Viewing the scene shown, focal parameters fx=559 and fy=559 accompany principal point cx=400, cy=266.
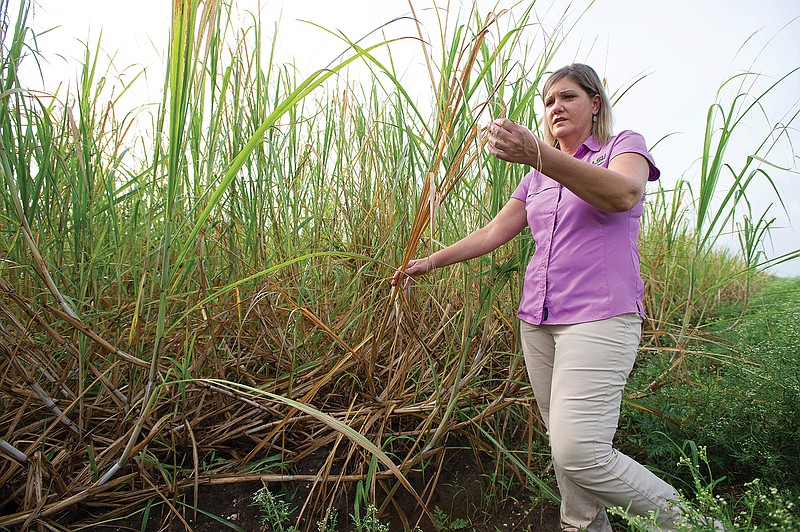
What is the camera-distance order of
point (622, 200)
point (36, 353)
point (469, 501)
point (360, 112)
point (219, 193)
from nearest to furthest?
point (219, 193), point (622, 200), point (36, 353), point (469, 501), point (360, 112)

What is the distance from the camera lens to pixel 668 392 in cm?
186

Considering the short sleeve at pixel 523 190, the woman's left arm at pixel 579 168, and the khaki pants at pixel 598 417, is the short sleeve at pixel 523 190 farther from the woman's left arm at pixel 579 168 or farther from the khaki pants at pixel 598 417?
the khaki pants at pixel 598 417

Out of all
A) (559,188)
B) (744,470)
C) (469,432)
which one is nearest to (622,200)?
(559,188)

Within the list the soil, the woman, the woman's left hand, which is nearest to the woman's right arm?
the woman

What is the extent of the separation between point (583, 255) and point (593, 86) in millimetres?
508

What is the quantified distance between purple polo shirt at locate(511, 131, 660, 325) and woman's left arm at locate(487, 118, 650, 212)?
0.26ft

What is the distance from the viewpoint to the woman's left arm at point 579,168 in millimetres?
1146

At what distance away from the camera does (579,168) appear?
1.23 m

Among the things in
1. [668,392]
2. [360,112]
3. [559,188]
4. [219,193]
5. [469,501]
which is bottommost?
[469,501]

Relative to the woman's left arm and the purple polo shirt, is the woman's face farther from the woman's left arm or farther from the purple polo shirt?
the woman's left arm

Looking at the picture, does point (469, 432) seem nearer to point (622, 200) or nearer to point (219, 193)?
point (622, 200)

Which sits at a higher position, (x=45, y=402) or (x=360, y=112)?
(x=360, y=112)

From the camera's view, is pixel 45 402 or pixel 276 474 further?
pixel 276 474

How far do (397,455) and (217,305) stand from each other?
0.73m
